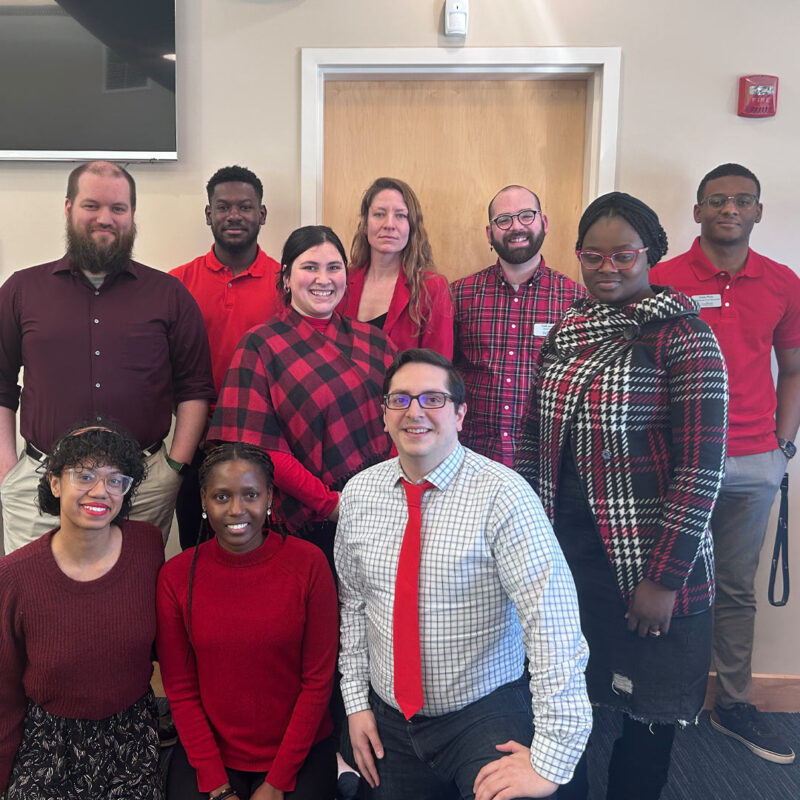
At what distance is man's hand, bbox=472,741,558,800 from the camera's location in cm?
135

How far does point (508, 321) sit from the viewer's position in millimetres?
2436

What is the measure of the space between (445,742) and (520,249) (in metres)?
1.59

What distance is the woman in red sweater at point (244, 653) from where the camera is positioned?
1.68 m

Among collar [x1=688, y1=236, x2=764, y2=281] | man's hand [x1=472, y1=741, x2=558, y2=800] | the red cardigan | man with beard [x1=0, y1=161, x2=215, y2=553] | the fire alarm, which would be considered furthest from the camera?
the fire alarm

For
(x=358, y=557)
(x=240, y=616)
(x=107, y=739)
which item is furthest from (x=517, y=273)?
(x=107, y=739)

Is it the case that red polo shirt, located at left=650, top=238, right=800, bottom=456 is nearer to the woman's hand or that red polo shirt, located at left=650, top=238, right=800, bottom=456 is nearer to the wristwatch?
the wristwatch

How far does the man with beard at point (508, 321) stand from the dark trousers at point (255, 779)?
1132 millimetres

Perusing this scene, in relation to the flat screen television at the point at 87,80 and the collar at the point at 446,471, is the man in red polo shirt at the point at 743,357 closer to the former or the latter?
the collar at the point at 446,471

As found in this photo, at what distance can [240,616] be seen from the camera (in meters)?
1.69

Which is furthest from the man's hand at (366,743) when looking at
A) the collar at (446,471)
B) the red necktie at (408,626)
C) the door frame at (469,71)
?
the door frame at (469,71)

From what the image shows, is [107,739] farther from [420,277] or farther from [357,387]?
[420,277]

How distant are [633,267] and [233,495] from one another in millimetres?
1111

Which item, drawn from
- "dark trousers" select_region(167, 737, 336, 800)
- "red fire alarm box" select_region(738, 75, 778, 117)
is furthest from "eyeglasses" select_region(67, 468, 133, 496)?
"red fire alarm box" select_region(738, 75, 778, 117)

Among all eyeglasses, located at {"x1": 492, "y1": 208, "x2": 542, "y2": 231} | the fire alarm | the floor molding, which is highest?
the fire alarm
